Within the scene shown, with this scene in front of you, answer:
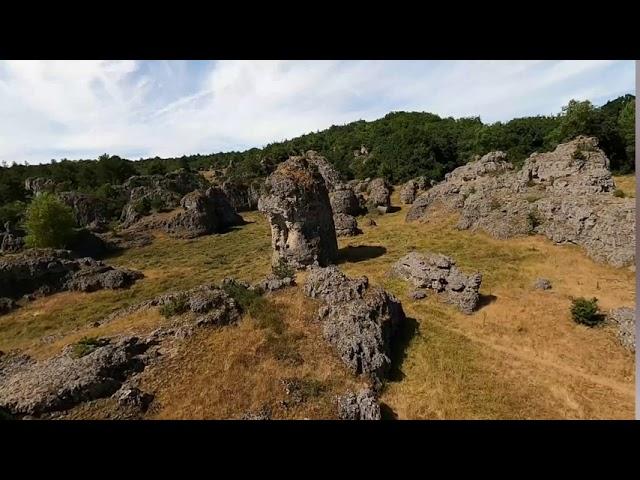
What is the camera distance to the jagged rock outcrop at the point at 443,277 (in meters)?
20.0

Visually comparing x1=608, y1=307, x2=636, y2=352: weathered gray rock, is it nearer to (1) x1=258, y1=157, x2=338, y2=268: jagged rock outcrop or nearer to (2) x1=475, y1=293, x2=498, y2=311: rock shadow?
(2) x1=475, y1=293, x2=498, y2=311: rock shadow

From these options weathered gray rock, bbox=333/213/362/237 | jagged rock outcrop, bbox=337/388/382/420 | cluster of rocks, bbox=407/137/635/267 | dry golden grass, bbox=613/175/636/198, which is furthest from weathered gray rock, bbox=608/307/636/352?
weathered gray rock, bbox=333/213/362/237

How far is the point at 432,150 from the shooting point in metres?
61.6

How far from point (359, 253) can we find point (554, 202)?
13739 mm

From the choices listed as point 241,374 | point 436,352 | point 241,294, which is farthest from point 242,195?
point 241,374

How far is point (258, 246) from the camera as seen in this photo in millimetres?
36594

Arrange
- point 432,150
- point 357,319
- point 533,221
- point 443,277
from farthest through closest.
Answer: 1. point 432,150
2. point 533,221
3. point 443,277
4. point 357,319

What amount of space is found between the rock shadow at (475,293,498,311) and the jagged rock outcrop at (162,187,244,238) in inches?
1172

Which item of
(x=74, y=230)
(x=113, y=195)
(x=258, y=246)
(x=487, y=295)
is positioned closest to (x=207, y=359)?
(x=487, y=295)

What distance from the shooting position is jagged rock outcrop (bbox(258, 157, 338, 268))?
86.6 feet

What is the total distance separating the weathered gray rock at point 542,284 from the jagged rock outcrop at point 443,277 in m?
3.14

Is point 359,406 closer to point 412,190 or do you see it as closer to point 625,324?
point 625,324
